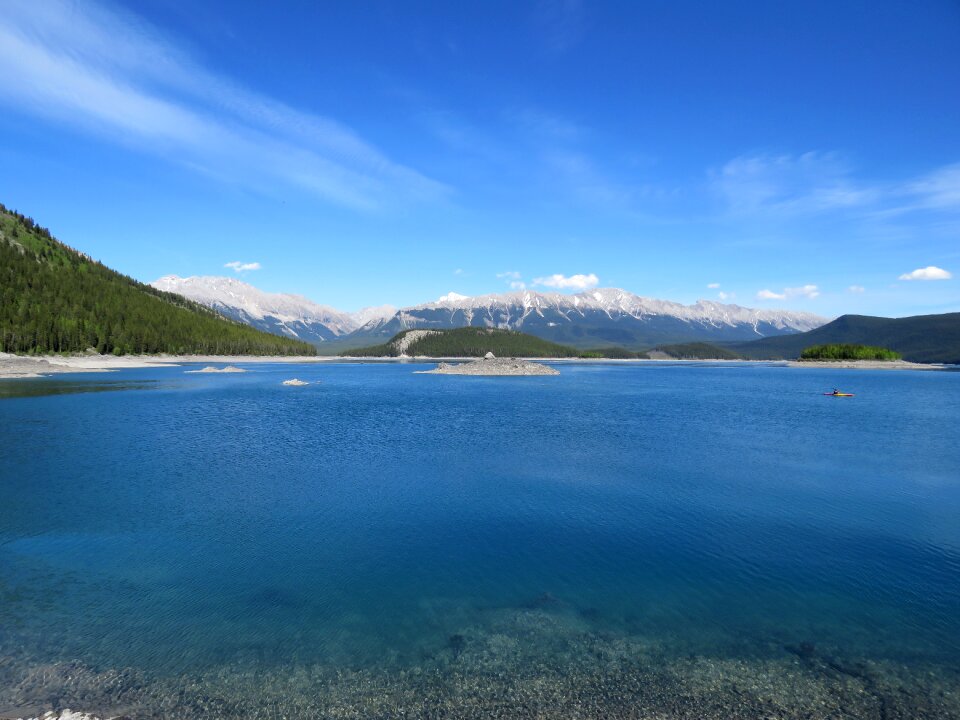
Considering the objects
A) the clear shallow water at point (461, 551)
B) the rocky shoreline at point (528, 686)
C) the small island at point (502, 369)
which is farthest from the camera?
the small island at point (502, 369)

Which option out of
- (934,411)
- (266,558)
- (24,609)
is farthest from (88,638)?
(934,411)

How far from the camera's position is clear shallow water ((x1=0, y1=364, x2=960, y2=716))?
1409cm

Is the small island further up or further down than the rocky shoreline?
further up

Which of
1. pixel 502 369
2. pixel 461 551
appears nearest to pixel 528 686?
pixel 461 551

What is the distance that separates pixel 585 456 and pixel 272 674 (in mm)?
30549

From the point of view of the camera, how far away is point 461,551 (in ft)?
68.9

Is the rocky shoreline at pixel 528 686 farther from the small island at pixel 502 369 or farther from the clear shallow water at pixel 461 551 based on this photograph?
the small island at pixel 502 369

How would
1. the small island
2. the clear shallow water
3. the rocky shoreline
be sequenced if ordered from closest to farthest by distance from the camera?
the rocky shoreline, the clear shallow water, the small island

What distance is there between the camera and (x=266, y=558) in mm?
19938

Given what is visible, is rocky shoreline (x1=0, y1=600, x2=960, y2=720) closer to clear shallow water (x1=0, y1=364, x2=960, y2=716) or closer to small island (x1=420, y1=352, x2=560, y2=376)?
clear shallow water (x1=0, y1=364, x2=960, y2=716)

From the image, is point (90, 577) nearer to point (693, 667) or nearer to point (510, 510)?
point (510, 510)

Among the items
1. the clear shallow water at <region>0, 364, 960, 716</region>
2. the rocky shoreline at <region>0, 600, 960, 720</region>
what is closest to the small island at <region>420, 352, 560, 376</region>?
the clear shallow water at <region>0, 364, 960, 716</region>

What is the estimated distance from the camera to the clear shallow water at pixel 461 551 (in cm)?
1409

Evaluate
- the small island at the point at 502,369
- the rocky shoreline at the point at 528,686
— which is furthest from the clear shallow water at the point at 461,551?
the small island at the point at 502,369
